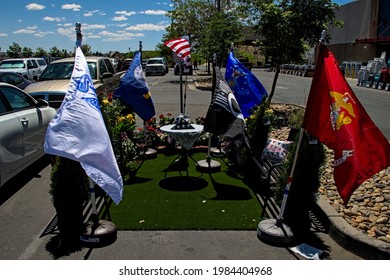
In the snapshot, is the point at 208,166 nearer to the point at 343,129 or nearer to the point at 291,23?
the point at 343,129

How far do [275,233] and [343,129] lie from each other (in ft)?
4.98

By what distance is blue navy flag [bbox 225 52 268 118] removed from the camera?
6785mm

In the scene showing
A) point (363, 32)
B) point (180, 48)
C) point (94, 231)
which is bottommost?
point (94, 231)

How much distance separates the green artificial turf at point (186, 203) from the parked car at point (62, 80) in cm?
422

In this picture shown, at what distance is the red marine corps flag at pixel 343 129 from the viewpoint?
12.1 feet

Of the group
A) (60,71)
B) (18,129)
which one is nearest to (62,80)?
(60,71)

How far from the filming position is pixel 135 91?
25.2 ft

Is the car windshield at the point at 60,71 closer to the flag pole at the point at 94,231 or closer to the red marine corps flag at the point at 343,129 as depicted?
the flag pole at the point at 94,231

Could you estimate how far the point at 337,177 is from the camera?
12.5ft

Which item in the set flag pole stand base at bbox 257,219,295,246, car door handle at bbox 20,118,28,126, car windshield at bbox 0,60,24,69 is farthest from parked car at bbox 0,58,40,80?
flag pole stand base at bbox 257,219,295,246

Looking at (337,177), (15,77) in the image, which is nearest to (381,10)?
(15,77)

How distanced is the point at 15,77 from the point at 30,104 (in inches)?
378

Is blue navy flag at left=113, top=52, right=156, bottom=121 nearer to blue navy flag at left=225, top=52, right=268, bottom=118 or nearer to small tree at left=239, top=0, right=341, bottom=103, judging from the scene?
blue navy flag at left=225, top=52, right=268, bottom=118

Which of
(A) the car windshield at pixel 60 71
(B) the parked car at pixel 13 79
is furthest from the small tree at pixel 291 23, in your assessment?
(B) the parked car at pixel 13 79
